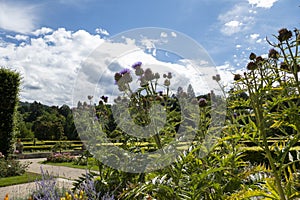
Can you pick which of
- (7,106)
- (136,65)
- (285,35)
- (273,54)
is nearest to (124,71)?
(136,65)

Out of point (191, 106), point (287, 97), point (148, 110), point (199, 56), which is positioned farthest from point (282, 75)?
point (191, 106)

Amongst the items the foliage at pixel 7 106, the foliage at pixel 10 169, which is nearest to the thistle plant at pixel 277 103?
the foliage at pixel 10 169

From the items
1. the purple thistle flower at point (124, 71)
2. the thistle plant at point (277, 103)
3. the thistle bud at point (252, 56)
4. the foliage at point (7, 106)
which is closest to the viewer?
the thistle plant at point (277, 103)

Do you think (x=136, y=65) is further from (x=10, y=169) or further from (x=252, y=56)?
(x=10, y=169)

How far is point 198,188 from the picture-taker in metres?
1.67

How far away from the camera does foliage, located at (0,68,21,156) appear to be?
33.8 feet

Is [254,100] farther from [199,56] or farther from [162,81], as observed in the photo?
[162,81]

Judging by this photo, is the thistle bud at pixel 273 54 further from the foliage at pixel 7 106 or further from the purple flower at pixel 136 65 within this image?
the foliage at pixel 7 106

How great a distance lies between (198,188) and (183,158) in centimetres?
20

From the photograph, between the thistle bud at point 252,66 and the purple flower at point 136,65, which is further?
the purple flower at point 136,65

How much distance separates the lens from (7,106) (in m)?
10.4

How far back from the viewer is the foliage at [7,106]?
10.3 meters

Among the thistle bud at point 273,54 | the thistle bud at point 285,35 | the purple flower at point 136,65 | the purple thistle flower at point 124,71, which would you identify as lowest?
the thistle bud at point 273,54

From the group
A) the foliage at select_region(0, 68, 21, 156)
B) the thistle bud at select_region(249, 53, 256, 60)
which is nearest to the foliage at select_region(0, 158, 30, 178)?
the foliage at select_region(0, 68, 21, 156)
